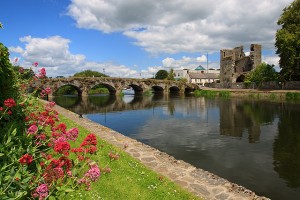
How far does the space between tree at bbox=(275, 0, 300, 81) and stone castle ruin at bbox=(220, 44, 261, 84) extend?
23.7m

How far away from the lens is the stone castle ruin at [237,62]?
77.5 metres

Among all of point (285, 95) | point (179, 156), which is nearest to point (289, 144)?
point (179, 156)

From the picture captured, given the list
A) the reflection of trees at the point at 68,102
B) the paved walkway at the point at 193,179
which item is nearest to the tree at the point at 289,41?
the reflection of trees at the point at 68,102

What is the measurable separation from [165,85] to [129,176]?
74384 millimetres

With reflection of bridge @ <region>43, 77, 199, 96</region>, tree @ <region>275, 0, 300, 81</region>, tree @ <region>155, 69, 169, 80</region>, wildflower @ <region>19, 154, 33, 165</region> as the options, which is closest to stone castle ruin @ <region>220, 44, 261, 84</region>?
reflection of bridge @ <region>43, 77, 199, 96</region>

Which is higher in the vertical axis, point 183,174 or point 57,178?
point 57,178

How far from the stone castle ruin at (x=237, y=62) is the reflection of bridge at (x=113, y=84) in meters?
11.5

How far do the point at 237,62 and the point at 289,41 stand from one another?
129 ft

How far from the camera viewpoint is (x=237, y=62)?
87.3 metres

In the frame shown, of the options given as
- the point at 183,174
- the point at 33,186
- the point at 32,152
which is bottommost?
the point at 183,174

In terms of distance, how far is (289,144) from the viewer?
1647 centimetres

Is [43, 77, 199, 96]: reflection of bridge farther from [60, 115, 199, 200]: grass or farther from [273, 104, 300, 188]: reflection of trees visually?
[60, 115, 199, 200]: grass

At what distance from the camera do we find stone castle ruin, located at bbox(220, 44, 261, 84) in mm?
77500

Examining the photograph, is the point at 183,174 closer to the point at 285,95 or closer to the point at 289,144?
the point at 289,144
